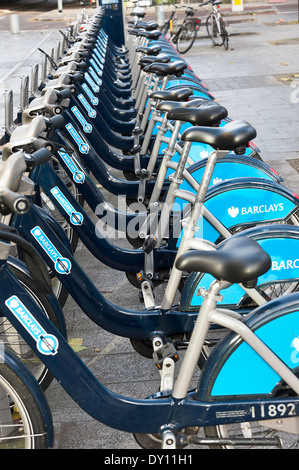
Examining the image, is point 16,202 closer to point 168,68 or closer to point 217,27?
point 168,68

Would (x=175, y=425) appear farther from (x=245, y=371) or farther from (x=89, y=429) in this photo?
(x=89, y=429)

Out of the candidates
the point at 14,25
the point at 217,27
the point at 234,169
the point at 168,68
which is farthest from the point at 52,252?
the point at 14,25

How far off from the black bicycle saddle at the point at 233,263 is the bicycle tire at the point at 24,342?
0.96 metres

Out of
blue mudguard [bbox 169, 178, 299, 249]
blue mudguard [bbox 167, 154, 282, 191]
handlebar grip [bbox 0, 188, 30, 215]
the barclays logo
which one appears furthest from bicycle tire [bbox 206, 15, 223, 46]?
handlebar grip [bbox 0, 188, 30, 215]

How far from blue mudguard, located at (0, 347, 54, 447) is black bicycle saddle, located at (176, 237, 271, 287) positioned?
637 mm

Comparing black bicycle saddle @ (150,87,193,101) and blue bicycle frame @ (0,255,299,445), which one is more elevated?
black bicycle saddle @ (150,87,193,101)

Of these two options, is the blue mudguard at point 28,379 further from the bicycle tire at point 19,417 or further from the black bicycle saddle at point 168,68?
the black bicycle saddle at point 168,68

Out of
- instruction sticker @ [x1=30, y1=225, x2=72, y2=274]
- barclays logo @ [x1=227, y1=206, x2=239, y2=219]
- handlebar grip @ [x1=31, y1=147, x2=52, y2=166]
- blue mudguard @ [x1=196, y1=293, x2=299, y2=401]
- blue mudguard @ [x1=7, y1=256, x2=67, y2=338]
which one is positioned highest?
handlebar grip @ [x1=31, y1=147, x2=52, y2=166]

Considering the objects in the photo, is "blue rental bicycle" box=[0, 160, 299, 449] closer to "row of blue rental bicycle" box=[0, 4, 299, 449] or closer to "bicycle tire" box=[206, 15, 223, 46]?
"row of blue rental bicycle" box=[0, 4, 299, 449]

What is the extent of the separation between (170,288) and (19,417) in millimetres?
830

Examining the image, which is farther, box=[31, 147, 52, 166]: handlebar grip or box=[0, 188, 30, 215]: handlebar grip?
box=[31, 147, 52, 166]: handlebar grip

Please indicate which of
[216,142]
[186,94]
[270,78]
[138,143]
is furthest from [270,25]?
[216,142]

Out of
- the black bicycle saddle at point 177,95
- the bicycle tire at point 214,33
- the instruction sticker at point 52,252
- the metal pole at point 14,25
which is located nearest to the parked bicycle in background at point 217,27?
the bicycle tire at point 214,33

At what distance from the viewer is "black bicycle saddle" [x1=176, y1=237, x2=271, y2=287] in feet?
6.98
